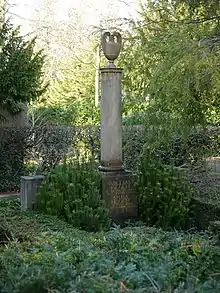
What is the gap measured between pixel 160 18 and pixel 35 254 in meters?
4.77

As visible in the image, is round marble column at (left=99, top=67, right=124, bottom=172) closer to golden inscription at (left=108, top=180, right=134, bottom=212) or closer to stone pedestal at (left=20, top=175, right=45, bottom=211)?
golden inscription at (left=108, top=180, right=134, bottom=212)

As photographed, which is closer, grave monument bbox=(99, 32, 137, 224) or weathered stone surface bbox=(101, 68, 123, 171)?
grave monument bbox=(99, 32, 137, 224)

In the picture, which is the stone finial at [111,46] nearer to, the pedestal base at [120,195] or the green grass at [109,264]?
the pedestal base at [120,195]

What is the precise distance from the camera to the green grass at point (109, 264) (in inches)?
102

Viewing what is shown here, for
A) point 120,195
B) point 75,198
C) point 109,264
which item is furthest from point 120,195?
point 109,264

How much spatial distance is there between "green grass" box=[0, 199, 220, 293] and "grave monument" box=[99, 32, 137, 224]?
3100mm

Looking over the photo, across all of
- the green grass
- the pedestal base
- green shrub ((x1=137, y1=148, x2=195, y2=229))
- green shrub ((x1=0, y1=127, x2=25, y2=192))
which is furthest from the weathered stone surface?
green shrub ((x1=0, y1=127, x2=25, y2=192))

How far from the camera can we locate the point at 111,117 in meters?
7.29

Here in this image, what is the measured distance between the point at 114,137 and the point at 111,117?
283 millimetres

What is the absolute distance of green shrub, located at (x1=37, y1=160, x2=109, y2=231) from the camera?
6.21 m

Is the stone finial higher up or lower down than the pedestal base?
higher up

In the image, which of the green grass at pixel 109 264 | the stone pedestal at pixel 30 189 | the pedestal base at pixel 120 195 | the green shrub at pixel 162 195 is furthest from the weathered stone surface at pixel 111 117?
the green grass at pixel 109 264

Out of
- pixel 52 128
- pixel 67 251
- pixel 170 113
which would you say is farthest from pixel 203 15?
pixel 52 128

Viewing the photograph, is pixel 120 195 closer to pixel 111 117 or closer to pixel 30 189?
pixel 111 117
